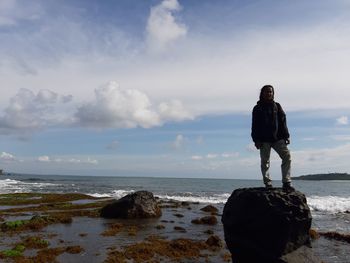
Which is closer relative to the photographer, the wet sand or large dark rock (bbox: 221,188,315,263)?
large dark rock (bbox: 221,188,315,263)

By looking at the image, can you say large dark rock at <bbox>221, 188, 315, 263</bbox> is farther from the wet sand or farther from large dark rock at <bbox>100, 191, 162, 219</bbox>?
large dark rock at <bbox>100, 191, 162, 219</bbox>

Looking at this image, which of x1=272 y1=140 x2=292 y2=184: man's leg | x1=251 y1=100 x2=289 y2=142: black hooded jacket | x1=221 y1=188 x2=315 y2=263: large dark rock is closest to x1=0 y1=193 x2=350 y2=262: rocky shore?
x1=221 y1=188 x2=315 y2=263: large dark rock

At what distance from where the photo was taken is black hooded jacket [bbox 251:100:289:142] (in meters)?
11.8


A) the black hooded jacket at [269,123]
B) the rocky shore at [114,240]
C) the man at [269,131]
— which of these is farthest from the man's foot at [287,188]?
the rocky shore at [114,240]

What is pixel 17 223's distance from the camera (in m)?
21.0

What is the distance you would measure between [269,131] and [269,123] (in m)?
0.25

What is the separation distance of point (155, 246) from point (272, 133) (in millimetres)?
7637

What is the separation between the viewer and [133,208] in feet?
86.0

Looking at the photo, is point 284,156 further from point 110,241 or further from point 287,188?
point 110,241

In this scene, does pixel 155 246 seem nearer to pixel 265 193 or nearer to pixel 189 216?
pixel 265 193

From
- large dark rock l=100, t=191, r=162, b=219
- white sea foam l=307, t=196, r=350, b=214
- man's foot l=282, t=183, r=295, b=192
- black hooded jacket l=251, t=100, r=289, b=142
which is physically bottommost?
white sea foam l=307, t=196, r=350, b=214

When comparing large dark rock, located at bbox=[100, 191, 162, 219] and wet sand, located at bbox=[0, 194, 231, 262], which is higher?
large dark rock, located at bbox=[100, 191, 162, 219]

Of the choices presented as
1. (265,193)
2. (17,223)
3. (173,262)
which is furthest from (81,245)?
(265,193)

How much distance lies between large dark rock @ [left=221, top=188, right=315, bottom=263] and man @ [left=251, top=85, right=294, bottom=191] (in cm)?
60
